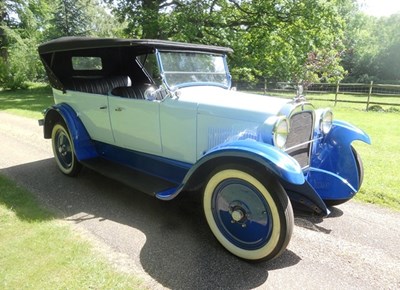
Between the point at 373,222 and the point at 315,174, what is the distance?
85cm

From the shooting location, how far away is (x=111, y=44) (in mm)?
3584

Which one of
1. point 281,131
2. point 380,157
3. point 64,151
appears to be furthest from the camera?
point 380,157

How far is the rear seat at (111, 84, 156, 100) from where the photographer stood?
420cm

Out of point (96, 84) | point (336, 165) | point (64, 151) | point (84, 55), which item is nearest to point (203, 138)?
point (336, 165)

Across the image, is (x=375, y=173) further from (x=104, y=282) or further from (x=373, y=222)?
(x=104, y=282)

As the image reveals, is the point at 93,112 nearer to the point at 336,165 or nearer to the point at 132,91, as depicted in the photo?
the point at 132,91

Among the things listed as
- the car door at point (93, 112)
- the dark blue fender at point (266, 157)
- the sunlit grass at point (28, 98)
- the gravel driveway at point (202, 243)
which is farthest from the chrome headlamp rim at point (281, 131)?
the sunlit grass at point (28, 98)

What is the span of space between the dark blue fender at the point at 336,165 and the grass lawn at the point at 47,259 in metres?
2.23

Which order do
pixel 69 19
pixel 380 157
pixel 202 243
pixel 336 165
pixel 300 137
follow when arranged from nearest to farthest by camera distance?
pixel 202 243 → pixel 300 137 → pixel 336 165 → pixel 380 157 → pixel 69 19

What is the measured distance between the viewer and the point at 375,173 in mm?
4934

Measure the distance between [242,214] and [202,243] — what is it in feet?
1.90

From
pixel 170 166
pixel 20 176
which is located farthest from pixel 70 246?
pixel 20 176

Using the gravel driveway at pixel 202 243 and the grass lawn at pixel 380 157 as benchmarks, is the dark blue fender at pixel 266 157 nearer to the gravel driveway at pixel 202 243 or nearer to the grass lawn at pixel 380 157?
the gravel driveway at pixel 202 243

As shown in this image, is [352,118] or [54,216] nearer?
[54,216]
